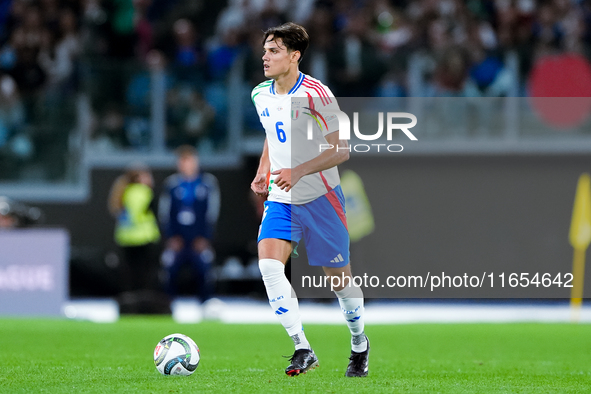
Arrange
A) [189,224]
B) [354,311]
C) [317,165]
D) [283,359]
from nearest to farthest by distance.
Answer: [317,165]
[354,311]
[283,359]
[189,224]

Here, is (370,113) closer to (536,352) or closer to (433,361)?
(536,352)

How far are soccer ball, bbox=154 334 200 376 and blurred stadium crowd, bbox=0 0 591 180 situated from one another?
10603 millimetres

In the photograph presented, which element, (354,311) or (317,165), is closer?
(317,165)

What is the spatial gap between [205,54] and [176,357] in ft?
40.7

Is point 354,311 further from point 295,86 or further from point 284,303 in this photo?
point 295,86

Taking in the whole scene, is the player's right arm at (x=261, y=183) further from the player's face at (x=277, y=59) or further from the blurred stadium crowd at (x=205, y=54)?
the blurred stadium crowd at (x=205, y=54)

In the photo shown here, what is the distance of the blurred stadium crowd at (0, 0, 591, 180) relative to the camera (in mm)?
16906

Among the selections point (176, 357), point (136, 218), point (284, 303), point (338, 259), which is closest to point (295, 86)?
point (338, 259)

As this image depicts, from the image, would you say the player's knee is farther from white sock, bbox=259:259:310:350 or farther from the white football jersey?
the white football jersey

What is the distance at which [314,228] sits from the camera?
256 inches

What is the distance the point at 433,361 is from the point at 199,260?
246 inches

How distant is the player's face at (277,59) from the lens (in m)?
6.51

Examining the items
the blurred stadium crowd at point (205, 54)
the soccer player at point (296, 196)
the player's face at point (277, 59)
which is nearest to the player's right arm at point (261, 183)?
the soccer player at point (296, 196)

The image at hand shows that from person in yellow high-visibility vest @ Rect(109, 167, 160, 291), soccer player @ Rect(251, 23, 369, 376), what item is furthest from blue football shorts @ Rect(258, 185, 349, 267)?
person in yellow high-visibility vest @ Rect(109, 167, 160, 291)
